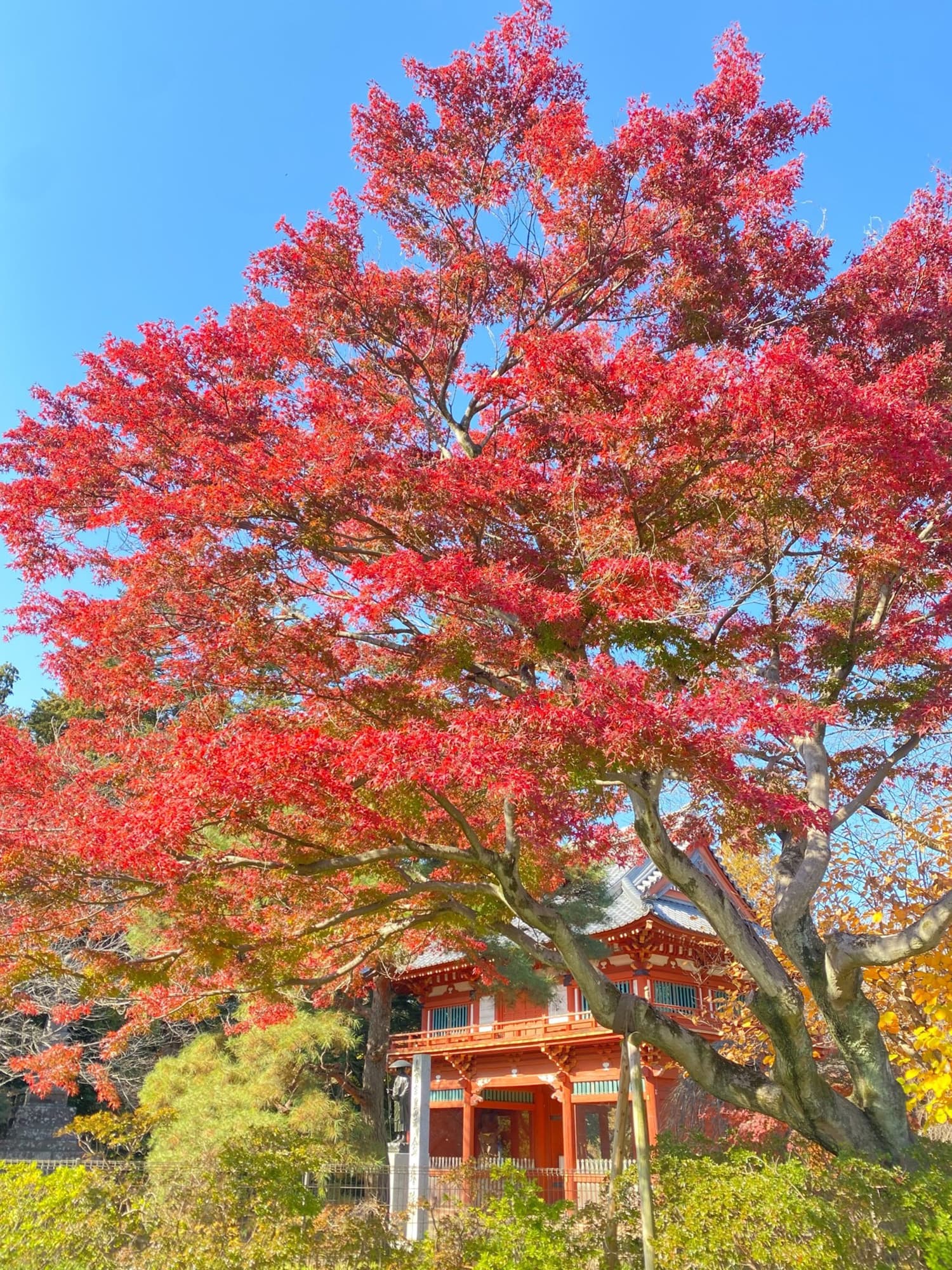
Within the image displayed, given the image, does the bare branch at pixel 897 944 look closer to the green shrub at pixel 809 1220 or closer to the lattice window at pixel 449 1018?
the green shrub at pixel 809 1220

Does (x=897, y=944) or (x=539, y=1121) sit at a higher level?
(x=897, y=944)

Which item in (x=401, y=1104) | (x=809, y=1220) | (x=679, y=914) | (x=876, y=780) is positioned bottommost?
(x=401, y=1104)

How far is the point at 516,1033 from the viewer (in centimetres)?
1886

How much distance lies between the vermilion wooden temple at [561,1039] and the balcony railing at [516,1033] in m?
0.03

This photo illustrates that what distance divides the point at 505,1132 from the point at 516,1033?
500 centimetres

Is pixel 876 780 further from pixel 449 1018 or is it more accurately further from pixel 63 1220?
pixel 449 1018

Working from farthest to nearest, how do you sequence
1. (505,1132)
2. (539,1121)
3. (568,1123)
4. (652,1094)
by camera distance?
1. (505,1132)
2. (539,1121)
3. (568,1123)
4. (652,1094)

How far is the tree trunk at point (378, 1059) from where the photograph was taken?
16.5 meters

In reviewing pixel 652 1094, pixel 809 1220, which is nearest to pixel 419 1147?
pixel 652 1094

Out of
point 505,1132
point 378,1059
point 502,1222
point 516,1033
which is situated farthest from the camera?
point 505,1132

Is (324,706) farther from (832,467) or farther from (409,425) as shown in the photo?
(832,467)

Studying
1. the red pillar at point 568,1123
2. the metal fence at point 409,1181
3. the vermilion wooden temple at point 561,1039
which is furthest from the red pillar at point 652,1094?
the red pillar at point 568,1123

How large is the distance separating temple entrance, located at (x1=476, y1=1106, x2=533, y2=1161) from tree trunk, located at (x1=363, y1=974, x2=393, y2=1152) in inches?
207

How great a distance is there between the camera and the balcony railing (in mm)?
17062
